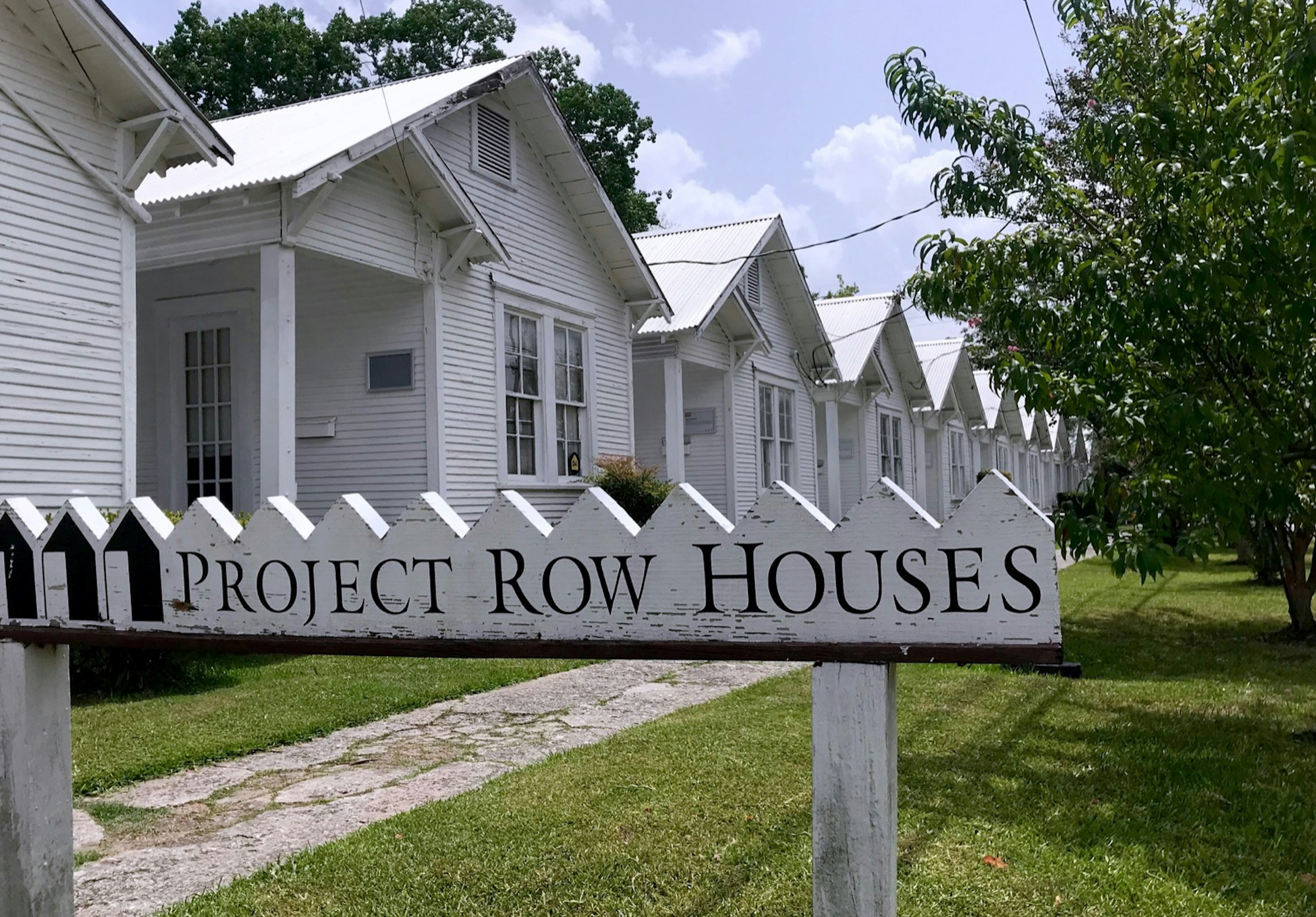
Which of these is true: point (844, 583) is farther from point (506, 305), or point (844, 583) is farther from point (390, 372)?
point (506, 305)

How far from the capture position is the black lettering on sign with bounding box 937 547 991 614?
2.18m

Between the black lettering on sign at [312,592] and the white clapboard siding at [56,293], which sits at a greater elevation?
the white clapboard siding at [56,293]

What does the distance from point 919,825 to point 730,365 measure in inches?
556

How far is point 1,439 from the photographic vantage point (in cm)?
827

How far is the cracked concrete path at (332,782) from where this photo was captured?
4.61 meters

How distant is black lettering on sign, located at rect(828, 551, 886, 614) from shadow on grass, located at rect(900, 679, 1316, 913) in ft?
8.35

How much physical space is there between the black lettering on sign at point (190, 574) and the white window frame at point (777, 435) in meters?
16.5

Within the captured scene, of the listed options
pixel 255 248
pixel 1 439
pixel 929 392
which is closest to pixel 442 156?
pixel 255 248

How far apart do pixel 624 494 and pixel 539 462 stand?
1.13 m

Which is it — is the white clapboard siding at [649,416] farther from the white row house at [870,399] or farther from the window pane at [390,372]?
the window pane at [390,372]

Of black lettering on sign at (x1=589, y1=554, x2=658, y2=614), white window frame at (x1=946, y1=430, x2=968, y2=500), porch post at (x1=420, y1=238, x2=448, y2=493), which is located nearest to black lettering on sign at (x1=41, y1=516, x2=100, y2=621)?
black lettering on sign at (x1=589, y1=554, x2=658, y2=614)

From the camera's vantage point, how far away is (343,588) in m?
2.76

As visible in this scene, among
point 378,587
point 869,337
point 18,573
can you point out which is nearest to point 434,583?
point 378,587

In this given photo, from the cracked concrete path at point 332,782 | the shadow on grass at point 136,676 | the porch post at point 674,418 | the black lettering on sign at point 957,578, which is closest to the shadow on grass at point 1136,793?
the cracked concrete path at point 332,782
